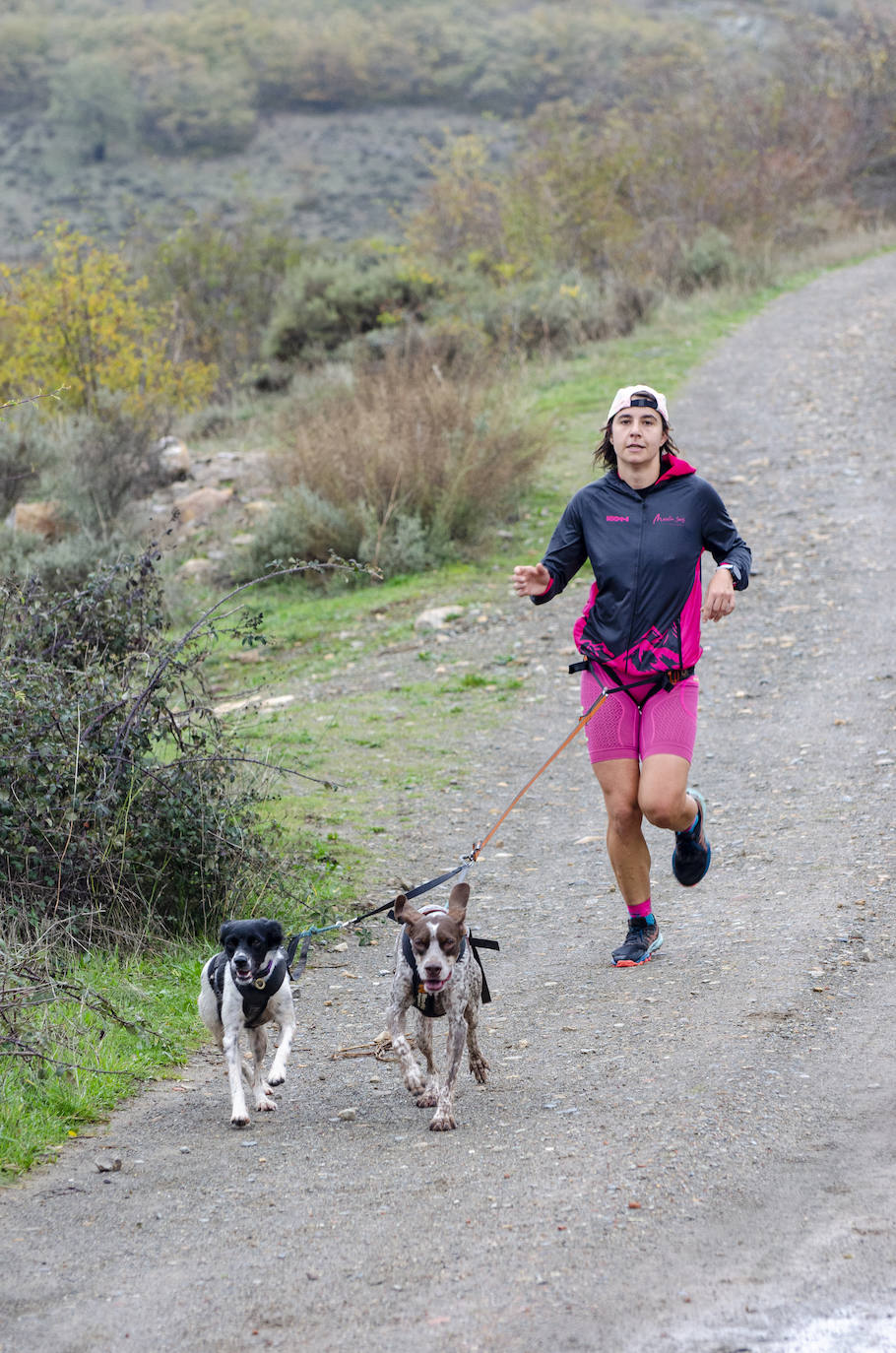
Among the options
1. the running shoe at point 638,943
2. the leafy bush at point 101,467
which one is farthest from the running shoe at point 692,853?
the leafy bush at point 101,467

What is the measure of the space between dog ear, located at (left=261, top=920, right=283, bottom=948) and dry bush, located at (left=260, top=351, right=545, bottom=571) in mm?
8725

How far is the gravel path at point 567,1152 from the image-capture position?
2.88 meters

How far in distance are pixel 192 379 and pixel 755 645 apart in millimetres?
13193

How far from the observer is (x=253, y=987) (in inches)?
159

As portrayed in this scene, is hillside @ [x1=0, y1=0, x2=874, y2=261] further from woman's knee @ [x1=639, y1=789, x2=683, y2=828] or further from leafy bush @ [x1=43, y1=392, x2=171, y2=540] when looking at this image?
woman's knee @ [x1=639, y1=789, x2=683, y2=828]

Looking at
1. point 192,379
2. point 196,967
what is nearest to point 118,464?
point 192,379

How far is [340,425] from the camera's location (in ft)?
44.8

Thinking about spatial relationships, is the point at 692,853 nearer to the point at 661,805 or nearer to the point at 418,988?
the point at 661,805

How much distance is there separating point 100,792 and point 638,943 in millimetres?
2192

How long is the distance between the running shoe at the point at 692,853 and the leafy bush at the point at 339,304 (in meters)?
17.8

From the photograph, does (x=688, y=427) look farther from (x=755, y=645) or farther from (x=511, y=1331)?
(x=511, y=1331)

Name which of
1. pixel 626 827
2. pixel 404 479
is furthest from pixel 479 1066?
pixel 404 479

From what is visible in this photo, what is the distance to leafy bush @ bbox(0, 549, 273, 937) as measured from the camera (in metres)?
5.29

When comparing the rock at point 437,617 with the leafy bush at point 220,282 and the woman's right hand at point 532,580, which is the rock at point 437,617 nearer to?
the woman's right hand at point 532,580
